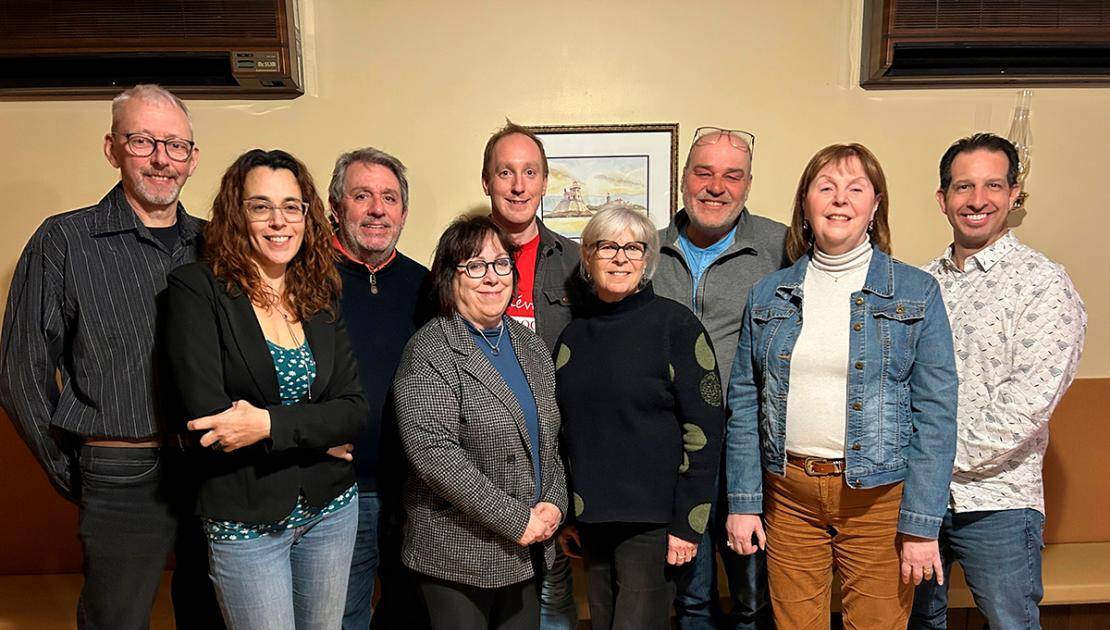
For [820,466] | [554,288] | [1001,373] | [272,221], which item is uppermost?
[272,221]

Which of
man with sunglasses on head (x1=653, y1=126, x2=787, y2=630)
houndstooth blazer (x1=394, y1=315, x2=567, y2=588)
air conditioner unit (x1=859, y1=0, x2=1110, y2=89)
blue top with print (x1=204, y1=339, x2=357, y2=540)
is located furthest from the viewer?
air conditioner unit (x1=859, y1=0, x2=1110, y2=89)

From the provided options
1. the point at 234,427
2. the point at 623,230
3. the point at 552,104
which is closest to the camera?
the point at 234,427

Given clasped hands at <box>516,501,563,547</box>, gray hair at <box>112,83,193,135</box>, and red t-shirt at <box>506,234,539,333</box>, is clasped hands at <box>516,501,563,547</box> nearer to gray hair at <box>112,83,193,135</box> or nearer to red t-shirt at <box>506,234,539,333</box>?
red t-shirt at <box>506,234,539,333</box>

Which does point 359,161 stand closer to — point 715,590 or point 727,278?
point 727,278

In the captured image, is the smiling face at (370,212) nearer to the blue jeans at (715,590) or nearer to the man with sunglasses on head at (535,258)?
the man with sunglasses on head at (535,258)

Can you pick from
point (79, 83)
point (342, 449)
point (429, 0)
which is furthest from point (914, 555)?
point (79, 83)

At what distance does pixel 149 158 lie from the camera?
1.84 meters

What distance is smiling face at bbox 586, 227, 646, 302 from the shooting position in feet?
6.20

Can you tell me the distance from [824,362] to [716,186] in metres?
0.71

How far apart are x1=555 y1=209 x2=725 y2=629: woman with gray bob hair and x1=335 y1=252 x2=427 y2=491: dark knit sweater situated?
546 millimetres

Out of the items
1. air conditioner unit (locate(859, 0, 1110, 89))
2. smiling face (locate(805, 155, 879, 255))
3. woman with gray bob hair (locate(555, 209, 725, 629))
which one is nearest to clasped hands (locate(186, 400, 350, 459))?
woman with gray bob hair (locate(555, 209, 725, 629))

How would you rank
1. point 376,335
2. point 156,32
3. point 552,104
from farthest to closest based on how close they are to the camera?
1. point 552,104
2. point 156,32
3. point 376,335

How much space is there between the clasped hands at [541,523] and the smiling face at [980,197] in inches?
55.9

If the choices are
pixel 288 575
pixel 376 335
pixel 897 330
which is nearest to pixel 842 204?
pixel 897 330
